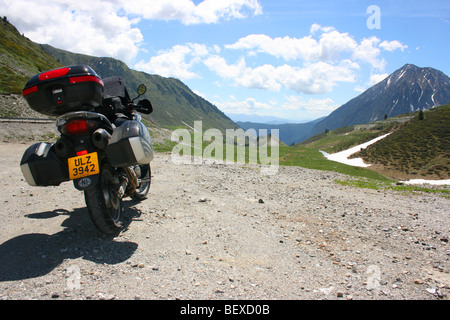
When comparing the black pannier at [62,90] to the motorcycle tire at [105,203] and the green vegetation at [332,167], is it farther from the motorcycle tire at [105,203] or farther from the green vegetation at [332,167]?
the green vegetation at [332,167]

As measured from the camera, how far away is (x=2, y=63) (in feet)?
227

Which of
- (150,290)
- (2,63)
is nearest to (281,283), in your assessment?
(150,290)

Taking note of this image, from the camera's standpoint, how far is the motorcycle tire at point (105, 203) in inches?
207

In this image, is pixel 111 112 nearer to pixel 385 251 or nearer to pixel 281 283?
pixel 281 283

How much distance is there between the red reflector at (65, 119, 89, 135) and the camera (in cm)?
545

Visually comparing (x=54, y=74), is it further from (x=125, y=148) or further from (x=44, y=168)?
(x=125, y=148)

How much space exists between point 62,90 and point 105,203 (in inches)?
90.4

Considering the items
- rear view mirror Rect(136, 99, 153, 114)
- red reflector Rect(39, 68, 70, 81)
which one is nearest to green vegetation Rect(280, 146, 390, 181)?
rear view mirror Rect(136, 99, 153, 114)

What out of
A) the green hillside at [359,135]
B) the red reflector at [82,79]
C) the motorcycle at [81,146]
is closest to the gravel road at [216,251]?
the motorcycle at [81,146]

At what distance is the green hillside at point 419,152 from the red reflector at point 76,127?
48893 mm

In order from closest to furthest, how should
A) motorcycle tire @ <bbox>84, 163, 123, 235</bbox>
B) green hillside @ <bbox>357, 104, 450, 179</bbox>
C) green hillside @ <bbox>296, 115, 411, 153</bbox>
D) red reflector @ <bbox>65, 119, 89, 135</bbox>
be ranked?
motorcycle tire @ <bbox>84, 163, 123, 235</bbox>, red reflector @ <bbox>65, 119, 89, 135</bbox>, green hillside @ <bbox>357, 104, 450, 179</bbox>, green hillside @ <bbox>296, 115, 411, 153</bbox>

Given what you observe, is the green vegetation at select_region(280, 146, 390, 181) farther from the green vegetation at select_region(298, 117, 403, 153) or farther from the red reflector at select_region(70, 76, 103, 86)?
the green vegetation at select_region(298, 117, 403, 153)

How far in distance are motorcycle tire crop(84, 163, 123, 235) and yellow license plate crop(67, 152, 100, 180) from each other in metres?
0.30

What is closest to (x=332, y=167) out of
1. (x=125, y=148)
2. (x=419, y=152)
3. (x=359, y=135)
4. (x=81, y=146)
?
(x=125, y=148)
